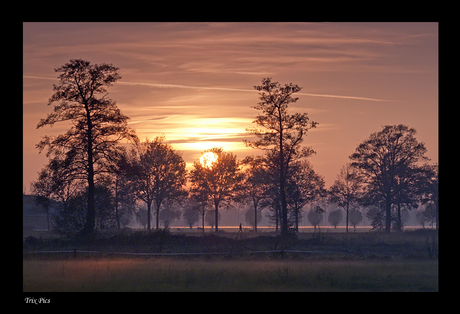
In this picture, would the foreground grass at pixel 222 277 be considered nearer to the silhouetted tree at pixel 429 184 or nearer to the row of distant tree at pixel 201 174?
the row of distant tree at pixel 201 174

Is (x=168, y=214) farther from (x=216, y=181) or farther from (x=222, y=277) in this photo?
(x=222, y=277)

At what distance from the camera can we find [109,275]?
23391mm

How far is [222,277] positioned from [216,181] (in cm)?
5331

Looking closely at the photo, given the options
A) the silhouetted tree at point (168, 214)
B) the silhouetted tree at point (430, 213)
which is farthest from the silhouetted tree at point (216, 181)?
the silhouetted tree at point (430, 213)

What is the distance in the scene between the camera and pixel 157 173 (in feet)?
229

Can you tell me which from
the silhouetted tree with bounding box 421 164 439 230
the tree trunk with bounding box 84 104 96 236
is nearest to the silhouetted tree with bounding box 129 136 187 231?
the tree trunk with bounding box 84 104 96 236

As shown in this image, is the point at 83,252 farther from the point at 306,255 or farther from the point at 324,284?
the point at 324,284

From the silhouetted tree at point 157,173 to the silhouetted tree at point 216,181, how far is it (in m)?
4.07

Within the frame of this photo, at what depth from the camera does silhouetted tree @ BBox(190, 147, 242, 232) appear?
250 ft

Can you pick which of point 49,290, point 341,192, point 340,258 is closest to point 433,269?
point 340,258

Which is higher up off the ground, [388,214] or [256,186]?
[256,186]

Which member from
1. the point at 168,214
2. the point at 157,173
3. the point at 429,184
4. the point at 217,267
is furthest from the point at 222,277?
the point at 168,214

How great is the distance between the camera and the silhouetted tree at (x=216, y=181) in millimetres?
76188
